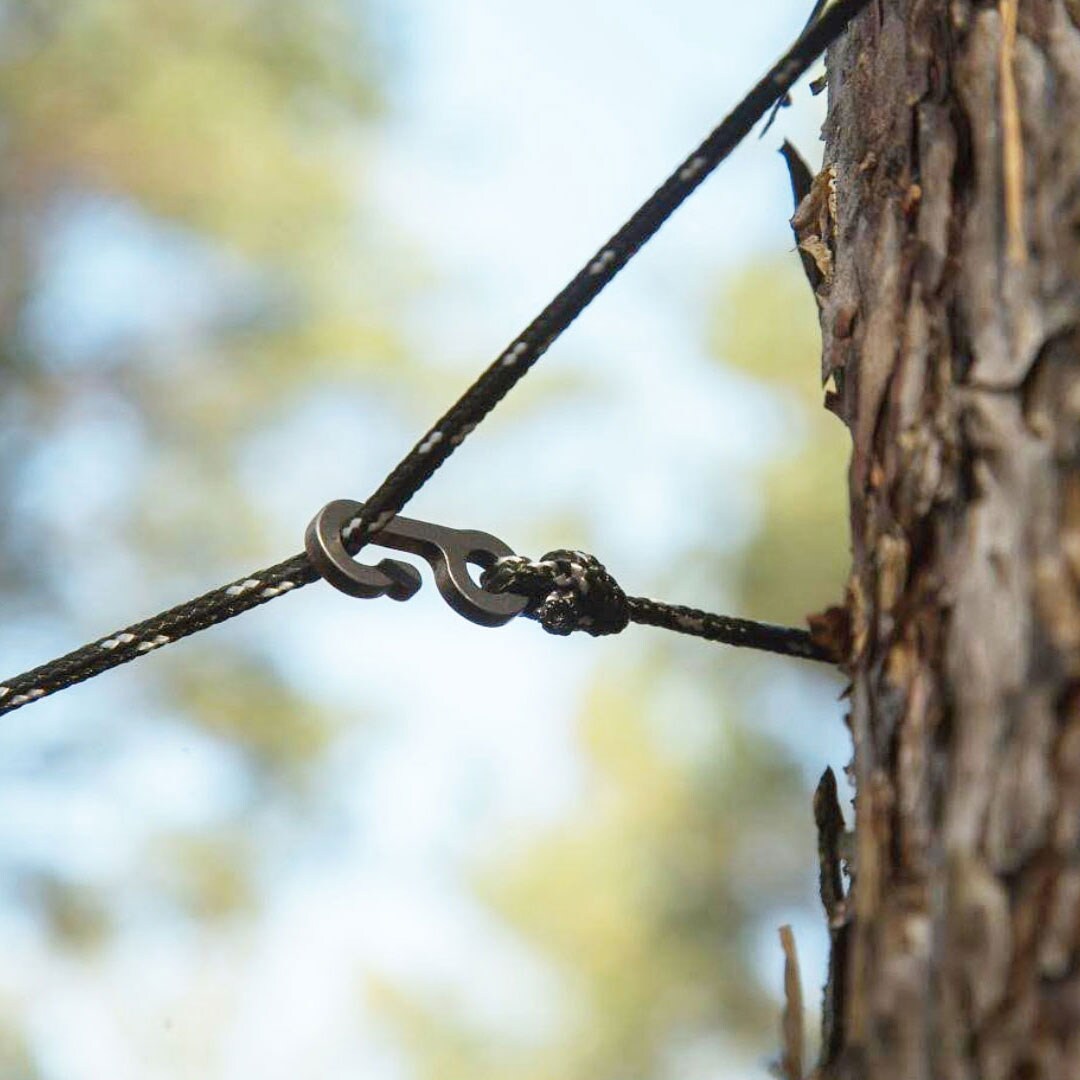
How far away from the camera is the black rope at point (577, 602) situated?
0.97 meters

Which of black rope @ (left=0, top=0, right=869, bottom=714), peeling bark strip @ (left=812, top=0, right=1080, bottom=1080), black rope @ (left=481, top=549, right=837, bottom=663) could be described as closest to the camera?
peeling bark strip @ (left=812, top=0, right=1080, bottom=1080)

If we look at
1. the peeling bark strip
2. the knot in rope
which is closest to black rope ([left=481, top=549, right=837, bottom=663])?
the knot in rope

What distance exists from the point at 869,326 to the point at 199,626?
0.46 metres

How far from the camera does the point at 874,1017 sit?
60 cm

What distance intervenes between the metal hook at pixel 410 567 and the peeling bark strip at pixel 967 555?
256mm

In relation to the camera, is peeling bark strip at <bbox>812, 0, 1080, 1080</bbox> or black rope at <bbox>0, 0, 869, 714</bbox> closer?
peeling bark strip at <bbox>812, 0, 1080, 1080</bbox>

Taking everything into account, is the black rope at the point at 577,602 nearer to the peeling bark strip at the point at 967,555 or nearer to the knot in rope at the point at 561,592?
the knot in rope at the point at 561,592

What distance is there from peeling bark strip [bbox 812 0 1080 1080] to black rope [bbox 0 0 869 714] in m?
0.07

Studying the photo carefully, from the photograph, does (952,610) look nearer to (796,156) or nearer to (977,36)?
(977,36)

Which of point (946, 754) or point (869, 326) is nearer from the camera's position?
point (946, 754)

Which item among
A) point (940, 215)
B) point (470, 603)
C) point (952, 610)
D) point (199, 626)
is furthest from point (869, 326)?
point (199, 626)

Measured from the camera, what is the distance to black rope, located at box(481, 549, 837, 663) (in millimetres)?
967

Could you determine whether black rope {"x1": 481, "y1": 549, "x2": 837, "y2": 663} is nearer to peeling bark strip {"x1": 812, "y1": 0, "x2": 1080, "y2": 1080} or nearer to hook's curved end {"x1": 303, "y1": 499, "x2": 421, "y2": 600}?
hook's curved end {"x1": 303, "y1": 499, "x2": 421, "y2": 600}

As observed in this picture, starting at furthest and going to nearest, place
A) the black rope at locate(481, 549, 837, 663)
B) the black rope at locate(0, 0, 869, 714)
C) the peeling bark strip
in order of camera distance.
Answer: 1. the black rope at locate(481, 549, 837, 663)
2. the black rope at locate(0, 0, 869, 714)
3. the peeling bark strip
